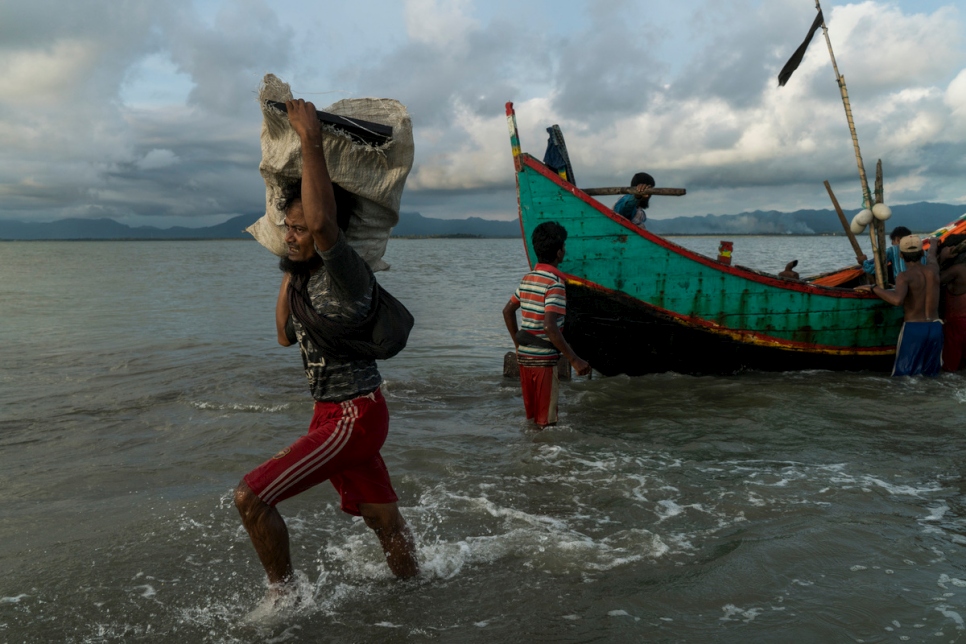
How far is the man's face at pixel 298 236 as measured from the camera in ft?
8.46

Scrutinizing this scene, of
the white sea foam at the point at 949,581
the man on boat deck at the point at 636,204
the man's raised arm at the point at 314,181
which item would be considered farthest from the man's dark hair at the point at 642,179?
the man's raised arm at the point at 314,181

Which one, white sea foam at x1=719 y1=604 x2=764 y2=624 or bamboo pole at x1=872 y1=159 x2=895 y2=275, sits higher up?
bamboo pole at x1=872 y1=159 x2=895 y2=275

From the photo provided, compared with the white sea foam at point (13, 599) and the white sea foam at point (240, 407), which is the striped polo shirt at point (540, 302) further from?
the white sea foam at point (13, 599)

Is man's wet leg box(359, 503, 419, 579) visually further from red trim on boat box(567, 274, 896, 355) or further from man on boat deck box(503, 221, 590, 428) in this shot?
red trim on boat box(567, 274, 896, 355)

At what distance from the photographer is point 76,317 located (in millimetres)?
15312

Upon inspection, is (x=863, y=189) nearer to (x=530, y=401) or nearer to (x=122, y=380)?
(x=530, y=401)

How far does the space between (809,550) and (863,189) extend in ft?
20.9

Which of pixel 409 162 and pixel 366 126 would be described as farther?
pixel 409 162

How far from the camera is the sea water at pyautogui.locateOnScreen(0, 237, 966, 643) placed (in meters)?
3.05

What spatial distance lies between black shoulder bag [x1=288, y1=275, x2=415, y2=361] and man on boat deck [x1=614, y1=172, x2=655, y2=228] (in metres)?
5.54

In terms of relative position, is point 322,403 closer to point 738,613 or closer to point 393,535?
point 393,535

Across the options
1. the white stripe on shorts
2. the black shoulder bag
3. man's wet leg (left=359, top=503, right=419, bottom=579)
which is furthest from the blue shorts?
the white stripe on shorts

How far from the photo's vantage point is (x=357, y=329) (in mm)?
2600

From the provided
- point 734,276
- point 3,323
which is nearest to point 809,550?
point 734,276
